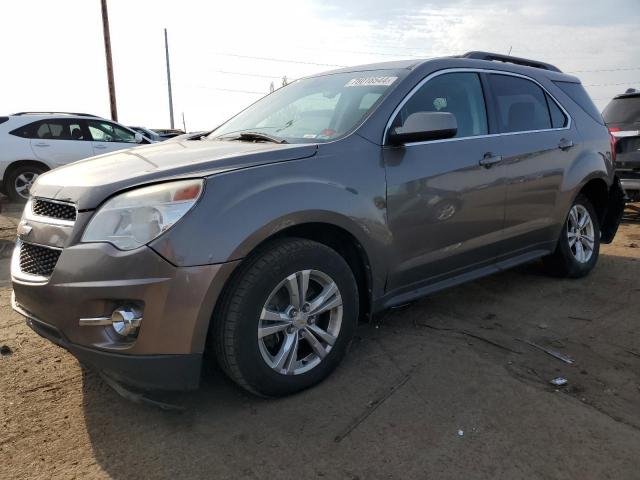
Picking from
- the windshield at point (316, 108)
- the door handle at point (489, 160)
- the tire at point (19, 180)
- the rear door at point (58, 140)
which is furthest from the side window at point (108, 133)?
the door handle at point (489, 160)

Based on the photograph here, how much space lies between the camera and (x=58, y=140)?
1066cm

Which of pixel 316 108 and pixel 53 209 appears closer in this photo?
pixel 53 209

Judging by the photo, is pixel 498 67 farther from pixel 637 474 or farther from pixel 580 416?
pixel 637 474

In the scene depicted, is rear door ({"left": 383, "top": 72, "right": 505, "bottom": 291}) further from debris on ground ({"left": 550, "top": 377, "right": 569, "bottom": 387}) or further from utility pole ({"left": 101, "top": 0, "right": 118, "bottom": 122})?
utility pole ({"left": 101, "top": 0, "right": 118, "bottom": 122})

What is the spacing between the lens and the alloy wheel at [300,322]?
8.60 ft

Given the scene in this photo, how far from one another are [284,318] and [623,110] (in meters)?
7.29

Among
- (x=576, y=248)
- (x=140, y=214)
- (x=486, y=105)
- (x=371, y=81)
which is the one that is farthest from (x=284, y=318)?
(x=576, y=248)

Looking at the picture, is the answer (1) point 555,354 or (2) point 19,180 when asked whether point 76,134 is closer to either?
(2) point 19,180

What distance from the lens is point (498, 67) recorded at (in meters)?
4.05

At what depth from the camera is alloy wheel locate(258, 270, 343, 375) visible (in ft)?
8.60

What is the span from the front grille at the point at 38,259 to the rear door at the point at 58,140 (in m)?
8.78

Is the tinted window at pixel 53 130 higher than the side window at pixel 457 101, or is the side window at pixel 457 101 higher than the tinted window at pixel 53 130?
the side window at pixel 457 101

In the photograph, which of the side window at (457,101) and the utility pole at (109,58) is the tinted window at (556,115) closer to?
→ the side window at (457,101)

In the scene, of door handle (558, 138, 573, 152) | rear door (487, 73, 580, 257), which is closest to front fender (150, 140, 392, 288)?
rear door (487, 73, 580, 257)
